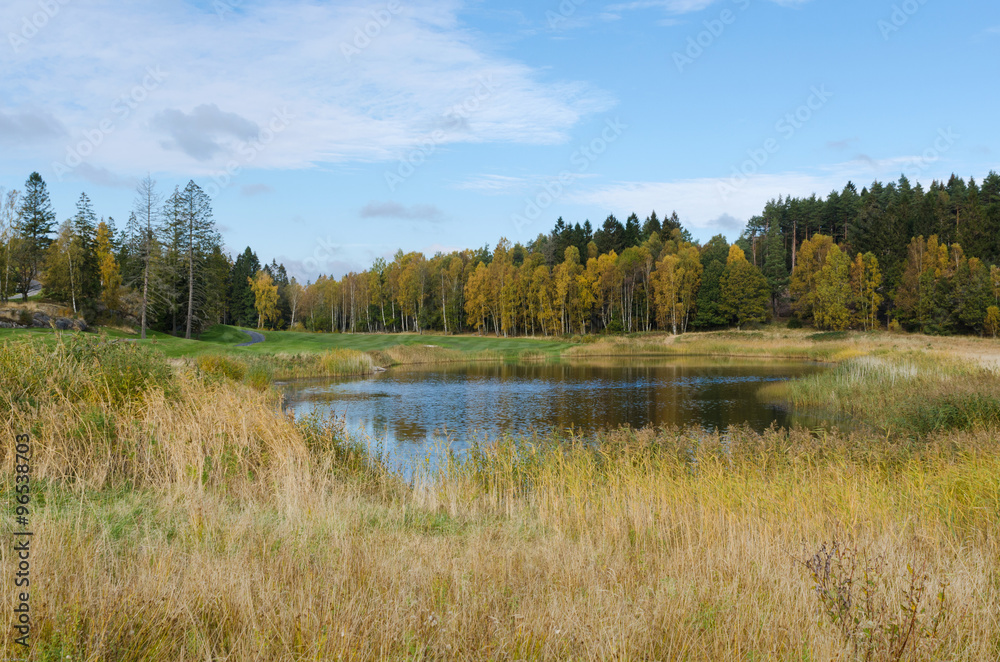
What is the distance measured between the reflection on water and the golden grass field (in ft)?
9.14

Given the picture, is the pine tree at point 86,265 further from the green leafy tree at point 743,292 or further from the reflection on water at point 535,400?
the green leafy tree at point 743,292

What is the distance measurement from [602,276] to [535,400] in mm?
49415

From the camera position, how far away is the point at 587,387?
27.1m

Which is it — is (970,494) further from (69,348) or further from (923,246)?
(923,246)

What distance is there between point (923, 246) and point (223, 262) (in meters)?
93.2

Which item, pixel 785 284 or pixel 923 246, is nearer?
pixel 923 246

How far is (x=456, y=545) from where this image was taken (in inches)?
190

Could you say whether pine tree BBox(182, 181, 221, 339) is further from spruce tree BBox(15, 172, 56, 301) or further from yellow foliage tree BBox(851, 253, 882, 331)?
yellow foliage tree BBox(851, 253, 882, 331)

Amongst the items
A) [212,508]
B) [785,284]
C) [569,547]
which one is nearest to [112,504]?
[212,508]

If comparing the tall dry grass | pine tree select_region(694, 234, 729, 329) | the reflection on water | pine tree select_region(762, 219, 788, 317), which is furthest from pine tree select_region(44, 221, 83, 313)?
pine tree select_region(762, 219, 788, 317)

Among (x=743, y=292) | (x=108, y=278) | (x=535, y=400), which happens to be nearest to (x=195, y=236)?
(x=108, y=278)

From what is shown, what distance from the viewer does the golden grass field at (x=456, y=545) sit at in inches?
120

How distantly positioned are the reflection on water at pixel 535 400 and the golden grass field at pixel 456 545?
2.79 metres

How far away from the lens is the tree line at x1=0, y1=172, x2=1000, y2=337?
4625 centimetres
